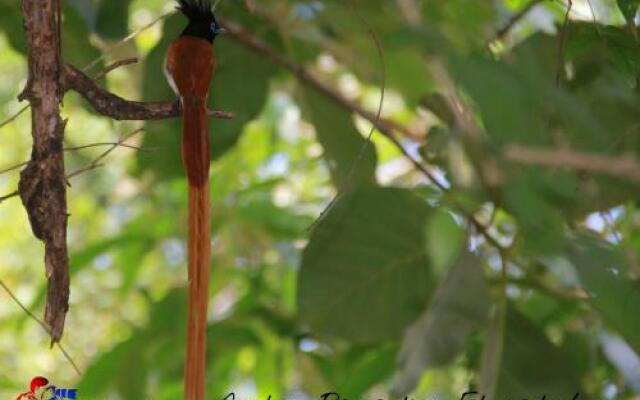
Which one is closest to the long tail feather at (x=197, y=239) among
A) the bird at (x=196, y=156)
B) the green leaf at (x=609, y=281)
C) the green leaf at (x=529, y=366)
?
the bird at (x=196, y=156)

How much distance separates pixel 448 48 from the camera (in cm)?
54

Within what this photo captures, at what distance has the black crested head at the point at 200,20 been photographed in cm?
78

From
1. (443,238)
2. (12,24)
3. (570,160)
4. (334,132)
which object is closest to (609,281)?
(443,238)

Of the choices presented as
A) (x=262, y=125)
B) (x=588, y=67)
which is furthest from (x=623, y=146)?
(x=262, y=125)

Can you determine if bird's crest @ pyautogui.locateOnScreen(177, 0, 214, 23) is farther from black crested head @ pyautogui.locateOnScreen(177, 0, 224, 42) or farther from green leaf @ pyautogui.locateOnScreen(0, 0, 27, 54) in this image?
green leaf @ pyautogui.locateOnScreen(0, 0, 27, 54)

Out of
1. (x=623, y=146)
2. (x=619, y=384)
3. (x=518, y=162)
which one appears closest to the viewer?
(x=518, y=162)

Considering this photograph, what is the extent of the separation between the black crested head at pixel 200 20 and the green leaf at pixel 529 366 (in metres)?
0.45

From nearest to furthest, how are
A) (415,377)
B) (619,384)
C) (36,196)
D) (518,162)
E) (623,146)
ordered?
(518,162) → (36,196) → (415,377) → (623,146) → (619,384)

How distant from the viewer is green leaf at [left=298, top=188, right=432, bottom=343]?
3.68 ft

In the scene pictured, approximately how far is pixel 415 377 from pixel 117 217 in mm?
1303

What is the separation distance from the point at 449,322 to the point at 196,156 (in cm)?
40

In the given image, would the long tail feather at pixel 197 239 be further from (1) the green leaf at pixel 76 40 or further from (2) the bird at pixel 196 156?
(1) the green leaf at pixel 76 40

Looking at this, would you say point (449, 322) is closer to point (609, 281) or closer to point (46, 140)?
point (609, 281)

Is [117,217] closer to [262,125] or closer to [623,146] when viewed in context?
[262,125]
